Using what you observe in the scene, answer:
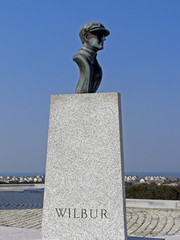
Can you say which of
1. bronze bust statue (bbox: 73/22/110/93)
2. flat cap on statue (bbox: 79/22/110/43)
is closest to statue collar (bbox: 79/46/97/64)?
bronze bust statue (bbox: 73/22/110/93)

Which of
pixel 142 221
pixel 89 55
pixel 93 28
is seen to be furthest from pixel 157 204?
pixel 93 28

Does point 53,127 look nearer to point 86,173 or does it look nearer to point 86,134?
point 86,134

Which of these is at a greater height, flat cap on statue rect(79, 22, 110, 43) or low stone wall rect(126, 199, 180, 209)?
flat cap on statue rect(79, 22, 110, 43)

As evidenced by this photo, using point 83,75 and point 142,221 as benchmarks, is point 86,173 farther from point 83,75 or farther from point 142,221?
point 142,221

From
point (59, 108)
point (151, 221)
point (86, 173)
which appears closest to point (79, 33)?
point (59, 108)

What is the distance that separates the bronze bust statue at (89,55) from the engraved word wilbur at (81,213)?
1969mm

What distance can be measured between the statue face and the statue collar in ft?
0.24

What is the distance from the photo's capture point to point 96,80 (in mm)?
5590

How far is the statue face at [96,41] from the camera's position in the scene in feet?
17.9

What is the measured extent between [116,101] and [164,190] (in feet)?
31.2

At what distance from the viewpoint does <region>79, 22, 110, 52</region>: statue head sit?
5.40 meters

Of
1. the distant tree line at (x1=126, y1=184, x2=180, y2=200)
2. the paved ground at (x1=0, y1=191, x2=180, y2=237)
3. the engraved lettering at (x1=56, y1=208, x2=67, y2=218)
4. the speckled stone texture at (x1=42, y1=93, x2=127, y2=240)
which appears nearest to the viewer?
the speckled stone texture at (x1=42, y1=93, x2=127, y2=240)

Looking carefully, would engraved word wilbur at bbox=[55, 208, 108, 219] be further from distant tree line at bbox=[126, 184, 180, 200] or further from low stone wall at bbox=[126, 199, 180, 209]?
distant tree line at bbox=[126, 184, 180, 200]

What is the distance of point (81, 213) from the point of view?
15.5ft
